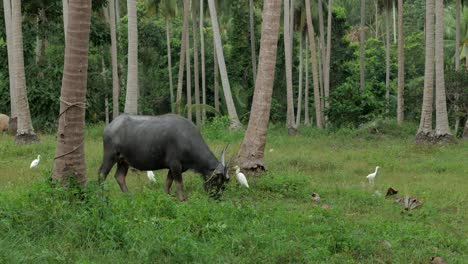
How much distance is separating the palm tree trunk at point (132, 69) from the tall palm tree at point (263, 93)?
3078mm

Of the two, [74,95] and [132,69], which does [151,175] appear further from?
[132,69]

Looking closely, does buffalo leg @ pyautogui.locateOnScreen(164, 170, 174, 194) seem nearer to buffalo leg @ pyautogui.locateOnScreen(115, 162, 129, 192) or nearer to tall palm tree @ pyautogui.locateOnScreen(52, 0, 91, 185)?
buffalo leg @ pyautogui.locateOnScreen(115, 162, 129, 192)

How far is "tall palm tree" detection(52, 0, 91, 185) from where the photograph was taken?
28.7 feet

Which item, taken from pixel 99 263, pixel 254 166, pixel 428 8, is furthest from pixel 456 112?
pixel 99 263

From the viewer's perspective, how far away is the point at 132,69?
54.2 ft

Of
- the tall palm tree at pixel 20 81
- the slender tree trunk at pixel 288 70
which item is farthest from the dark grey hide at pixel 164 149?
the slender tree trunk at pixel 288 70

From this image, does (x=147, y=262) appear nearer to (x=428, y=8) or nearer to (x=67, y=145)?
(x=67, y=145)

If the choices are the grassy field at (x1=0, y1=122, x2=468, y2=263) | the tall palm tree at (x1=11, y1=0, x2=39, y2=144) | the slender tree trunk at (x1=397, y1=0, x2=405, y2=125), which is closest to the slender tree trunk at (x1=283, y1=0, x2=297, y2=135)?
the slender tree trunk at (x1=397, y1=0, x2=405, y2=125)

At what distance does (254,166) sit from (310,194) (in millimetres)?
A: 2143

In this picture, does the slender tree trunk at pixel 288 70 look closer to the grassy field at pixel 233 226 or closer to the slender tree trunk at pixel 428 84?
the slender tree trunk at pixel 428 84

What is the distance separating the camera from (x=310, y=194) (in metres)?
12.3

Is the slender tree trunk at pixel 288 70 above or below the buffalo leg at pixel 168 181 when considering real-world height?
above

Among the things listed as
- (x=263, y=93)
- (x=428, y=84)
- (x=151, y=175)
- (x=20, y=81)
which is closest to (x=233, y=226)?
(x=151, y=175)

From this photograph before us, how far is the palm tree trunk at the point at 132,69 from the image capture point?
1600 centimetres
